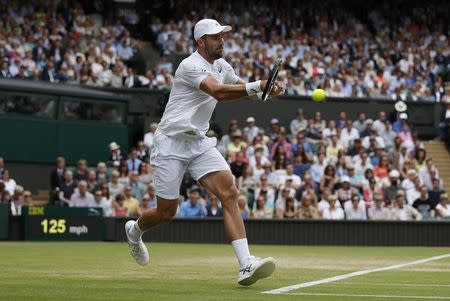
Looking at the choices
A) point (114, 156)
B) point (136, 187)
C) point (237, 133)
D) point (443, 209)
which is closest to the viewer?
point (443, 209)

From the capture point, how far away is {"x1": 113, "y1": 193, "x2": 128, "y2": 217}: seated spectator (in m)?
21.7

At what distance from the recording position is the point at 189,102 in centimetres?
997

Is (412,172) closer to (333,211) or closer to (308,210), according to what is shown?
(333,211)

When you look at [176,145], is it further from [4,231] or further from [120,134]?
[120,134]

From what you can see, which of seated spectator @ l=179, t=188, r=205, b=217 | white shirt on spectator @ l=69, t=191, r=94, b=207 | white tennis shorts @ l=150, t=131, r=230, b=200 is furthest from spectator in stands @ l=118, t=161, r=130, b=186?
white tennis shorts @ l=150, t=131, r=230, b=200

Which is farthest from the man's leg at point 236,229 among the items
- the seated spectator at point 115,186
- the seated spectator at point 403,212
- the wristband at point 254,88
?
the seated spectator at point 115,186

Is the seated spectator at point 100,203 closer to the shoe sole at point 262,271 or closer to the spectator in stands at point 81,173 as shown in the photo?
the spectator in stands at point 81,173

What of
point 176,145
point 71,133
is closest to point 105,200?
point 71,133

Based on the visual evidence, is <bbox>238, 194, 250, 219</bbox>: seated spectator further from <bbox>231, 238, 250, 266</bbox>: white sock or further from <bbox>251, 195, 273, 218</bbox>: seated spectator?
<bbox>231, 238, 250, 266</bbox>: white sock

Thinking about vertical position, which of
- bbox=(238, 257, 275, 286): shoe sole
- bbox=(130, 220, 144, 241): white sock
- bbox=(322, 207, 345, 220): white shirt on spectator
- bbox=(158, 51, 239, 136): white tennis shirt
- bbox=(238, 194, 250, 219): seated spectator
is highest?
bbox=(158, 51, 239, 136): white tennis shirt

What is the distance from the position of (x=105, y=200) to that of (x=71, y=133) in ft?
15.7

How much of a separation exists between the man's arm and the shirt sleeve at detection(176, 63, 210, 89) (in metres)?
0.07

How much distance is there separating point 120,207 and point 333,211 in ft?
13.4

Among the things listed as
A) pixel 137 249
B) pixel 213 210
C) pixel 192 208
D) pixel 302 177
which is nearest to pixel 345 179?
pixel 302 177
